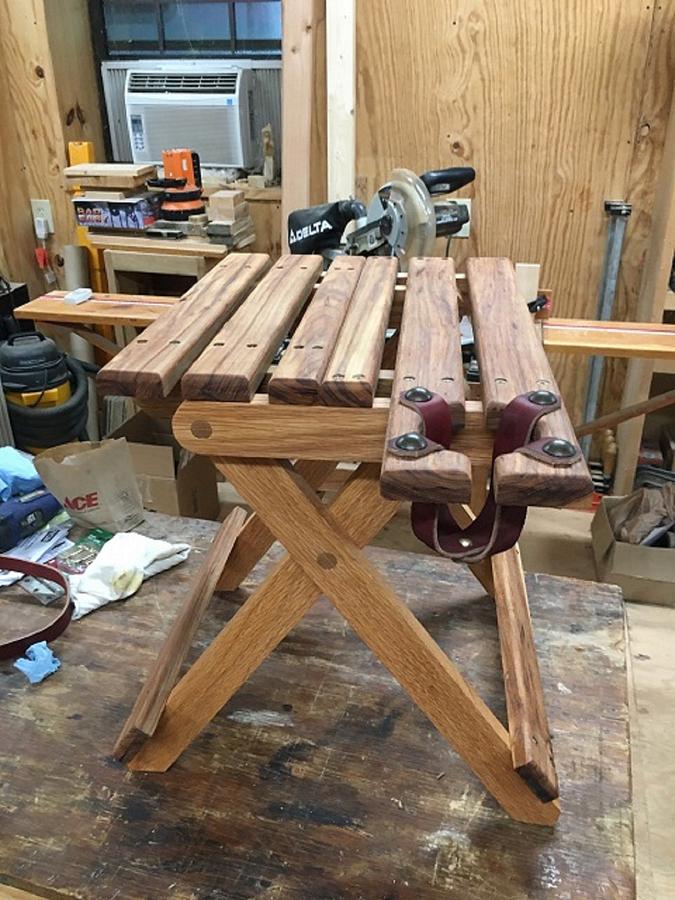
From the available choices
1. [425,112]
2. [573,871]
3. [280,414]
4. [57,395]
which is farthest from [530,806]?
[425,112]

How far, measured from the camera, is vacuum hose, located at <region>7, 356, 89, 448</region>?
2379 millimetres

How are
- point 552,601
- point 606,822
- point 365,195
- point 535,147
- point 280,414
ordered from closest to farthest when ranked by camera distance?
point 280,414
point 606,822
point 552,601
point 535,147
point 365,195

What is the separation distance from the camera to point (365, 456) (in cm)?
83

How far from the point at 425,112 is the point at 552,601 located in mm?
1806

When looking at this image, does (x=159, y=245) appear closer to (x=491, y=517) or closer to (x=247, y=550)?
(x=247, y=550)

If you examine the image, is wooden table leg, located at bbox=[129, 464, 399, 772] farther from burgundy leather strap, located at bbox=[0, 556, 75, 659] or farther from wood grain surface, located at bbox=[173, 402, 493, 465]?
burgundy leather strap, located at bbox=[0, 556, 75, 659]

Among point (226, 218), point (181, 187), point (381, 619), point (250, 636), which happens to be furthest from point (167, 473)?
point (381, 619)

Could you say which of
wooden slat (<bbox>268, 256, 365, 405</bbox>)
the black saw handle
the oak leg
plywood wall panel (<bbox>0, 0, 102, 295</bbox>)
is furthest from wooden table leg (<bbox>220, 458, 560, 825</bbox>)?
plywood wall panel (<bbox>0, 0, 102, 295</bbox>)

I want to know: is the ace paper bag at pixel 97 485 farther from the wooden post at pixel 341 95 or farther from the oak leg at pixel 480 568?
the wooden post at pixel 341 95

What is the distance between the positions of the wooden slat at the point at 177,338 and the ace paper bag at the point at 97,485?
505 mm

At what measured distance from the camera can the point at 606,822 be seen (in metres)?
0.93

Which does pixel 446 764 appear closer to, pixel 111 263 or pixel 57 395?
pixel 57 395

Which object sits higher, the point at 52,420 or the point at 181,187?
the point at 181,187

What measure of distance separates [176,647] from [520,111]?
82.0 inches
